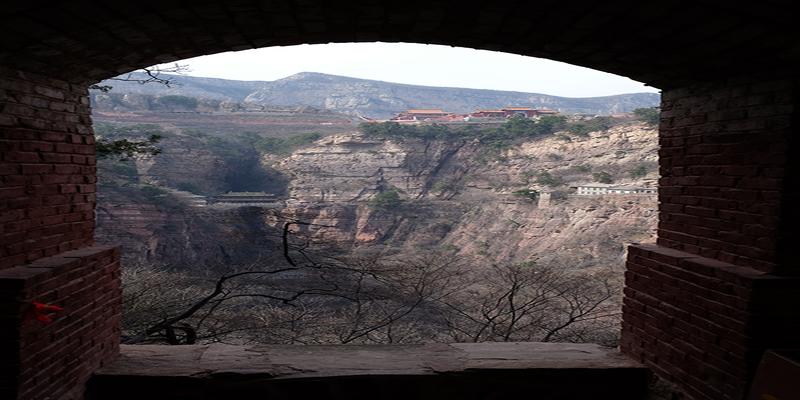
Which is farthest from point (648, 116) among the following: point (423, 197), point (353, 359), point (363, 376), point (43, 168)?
point (43, 168)

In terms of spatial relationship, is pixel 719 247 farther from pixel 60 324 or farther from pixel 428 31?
pixel 60 324

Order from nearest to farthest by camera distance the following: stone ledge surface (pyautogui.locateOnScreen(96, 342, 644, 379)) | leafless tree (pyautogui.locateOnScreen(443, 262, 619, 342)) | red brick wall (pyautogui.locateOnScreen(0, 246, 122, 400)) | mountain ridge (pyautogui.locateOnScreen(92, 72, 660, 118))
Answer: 1. red brick wall (pyautogui.locateOnScreen(0, 246, 122, 400))
2. stone ledge surface (pyautogui.locateOnScreen(96, 342, 644, 379))
3. leafless tree (pyautogui.locateOnScreen(443, 262, 619, 342))
4. mountain ridge (pyautogui.locateOnScreen(92, 72, 660, 118))

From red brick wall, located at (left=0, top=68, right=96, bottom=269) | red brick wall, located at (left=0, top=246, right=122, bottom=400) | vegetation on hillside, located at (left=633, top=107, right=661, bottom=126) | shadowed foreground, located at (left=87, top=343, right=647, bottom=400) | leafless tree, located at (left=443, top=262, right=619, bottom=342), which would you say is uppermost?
vegetation on hillside, located at (left=633, top=107, right=661, bottom=126)

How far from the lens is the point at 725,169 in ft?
10.4

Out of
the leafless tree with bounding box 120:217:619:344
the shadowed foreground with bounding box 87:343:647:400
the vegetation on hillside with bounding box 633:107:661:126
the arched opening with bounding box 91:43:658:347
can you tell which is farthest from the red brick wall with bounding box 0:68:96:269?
the vegetation on hillside with bounding box 633:107:661:126

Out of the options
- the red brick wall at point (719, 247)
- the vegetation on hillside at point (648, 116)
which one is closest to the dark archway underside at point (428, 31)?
the red brick wall at point (719, 247)

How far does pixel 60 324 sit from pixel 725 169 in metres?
3.97

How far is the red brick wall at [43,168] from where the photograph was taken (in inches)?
111

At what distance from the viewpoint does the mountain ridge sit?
112 m

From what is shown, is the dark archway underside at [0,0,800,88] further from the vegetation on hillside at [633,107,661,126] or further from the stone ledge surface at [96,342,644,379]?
the vegetation on hillside at [633,107,661,126]

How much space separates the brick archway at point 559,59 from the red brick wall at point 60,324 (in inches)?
0.4

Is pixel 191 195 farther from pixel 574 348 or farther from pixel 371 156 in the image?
pixel 574 348

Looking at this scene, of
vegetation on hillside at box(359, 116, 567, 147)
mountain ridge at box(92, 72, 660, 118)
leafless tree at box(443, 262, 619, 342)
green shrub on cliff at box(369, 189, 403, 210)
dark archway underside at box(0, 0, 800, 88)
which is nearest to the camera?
dark archway underside at box(0, 0, 800, 88)

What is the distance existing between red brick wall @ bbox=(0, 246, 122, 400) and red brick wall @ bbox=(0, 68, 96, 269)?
0.41ft
